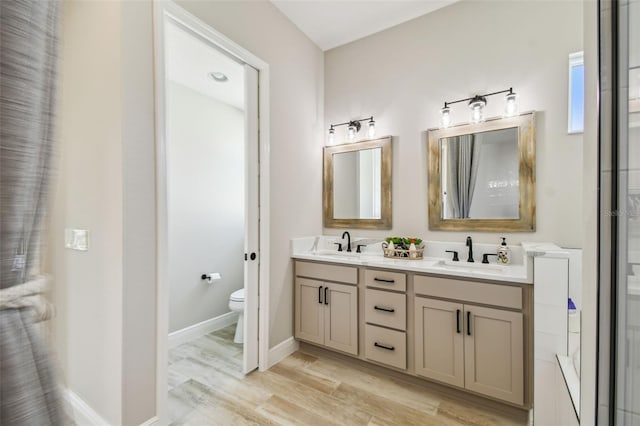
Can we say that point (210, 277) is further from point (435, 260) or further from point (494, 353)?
point (494, 353)

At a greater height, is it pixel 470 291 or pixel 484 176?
pixel 484 176

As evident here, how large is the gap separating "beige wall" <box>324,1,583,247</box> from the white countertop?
10cm

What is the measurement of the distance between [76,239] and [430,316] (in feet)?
7.28

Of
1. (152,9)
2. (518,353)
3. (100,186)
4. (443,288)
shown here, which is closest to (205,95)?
(152,9)

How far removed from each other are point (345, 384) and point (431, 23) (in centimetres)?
300

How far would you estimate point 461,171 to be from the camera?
2.31 meters

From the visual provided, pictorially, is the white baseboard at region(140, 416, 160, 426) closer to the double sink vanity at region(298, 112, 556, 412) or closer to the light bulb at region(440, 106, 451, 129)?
the double sink vanity at region(298, 112, 556, 412)

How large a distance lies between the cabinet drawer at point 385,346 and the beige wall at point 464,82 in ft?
2.88

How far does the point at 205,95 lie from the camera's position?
3180 millimetres

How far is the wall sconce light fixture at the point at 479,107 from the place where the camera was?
2.09 metres

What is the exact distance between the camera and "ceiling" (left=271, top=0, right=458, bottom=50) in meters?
2.37

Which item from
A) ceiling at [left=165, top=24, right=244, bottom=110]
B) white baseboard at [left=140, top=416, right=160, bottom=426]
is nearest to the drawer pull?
white baseboard at [left=140, top=416, right=160, bottom=426]

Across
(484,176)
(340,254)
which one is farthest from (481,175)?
(340,254)

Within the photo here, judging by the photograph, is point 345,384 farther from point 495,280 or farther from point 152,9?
point 152,9
